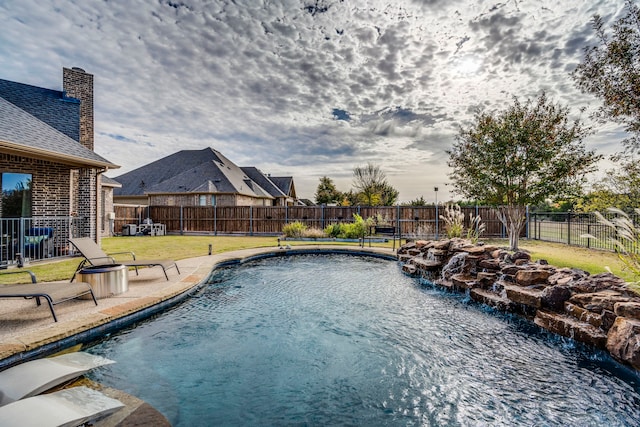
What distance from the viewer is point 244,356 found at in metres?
3.54

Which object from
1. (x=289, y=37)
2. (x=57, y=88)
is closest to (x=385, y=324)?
(x=289, y=37)

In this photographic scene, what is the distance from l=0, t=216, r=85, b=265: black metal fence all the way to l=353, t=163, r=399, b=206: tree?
2900cm

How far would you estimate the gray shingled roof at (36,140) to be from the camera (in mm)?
6750

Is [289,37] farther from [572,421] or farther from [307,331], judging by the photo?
[572,421]

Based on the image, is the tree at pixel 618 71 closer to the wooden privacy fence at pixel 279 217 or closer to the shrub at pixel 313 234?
the wooden privacy fence at pixel 279 217

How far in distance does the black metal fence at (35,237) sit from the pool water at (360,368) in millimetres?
5413

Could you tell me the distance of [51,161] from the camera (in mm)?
8484

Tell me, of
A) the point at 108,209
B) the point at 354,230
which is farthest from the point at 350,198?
the point at 108,209

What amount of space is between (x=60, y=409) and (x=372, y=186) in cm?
3460

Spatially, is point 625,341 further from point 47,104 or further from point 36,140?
point 47,104

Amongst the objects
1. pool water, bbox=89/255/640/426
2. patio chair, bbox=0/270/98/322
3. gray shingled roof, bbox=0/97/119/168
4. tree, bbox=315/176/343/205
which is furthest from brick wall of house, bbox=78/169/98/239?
tree, bbox=315/176/343/205

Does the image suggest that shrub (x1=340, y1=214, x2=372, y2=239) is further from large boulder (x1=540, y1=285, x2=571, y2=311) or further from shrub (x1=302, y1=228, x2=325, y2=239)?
large boulder (x1=540, y1=285, x2=571, y2=311)

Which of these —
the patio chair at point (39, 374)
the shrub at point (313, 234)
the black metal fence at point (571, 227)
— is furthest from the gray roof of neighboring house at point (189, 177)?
the patio chair at point (39, 374)

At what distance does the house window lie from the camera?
7.95 m
